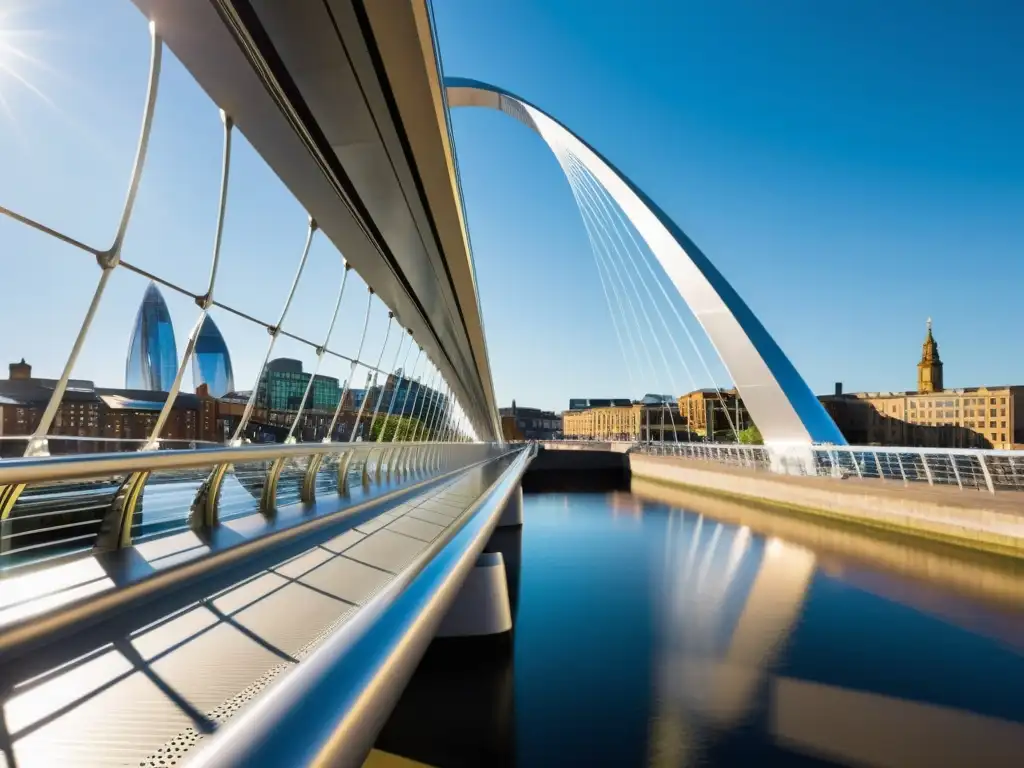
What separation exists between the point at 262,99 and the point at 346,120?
0.75 metres

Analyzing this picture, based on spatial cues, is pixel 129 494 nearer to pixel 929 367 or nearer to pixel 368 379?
pixel 368 379

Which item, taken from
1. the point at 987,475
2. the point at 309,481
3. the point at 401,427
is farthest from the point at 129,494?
the point at 401,427

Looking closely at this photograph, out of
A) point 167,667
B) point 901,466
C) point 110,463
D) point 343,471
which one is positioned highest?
point 901,466

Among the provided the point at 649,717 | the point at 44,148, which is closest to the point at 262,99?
the point at 44,148

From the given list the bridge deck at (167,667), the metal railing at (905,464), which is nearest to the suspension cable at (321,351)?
the bridge deck at (167,667)

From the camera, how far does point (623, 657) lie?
7.12 m

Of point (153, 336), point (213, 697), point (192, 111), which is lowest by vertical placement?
point (213, 697)

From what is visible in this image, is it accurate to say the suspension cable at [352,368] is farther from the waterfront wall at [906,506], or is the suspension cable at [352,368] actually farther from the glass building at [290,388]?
the waterfront wall at [906,506]

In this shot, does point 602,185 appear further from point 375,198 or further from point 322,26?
point 322,26

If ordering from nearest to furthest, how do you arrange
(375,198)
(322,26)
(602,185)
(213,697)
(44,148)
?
(213,697), (44,148), (322,26), (375,198), (602,185)

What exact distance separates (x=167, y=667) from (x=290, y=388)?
23.7 feet

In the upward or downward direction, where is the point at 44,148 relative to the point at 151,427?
upward

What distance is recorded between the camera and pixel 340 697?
4.58 feet

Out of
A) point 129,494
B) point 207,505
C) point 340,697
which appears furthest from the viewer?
point 207,505
